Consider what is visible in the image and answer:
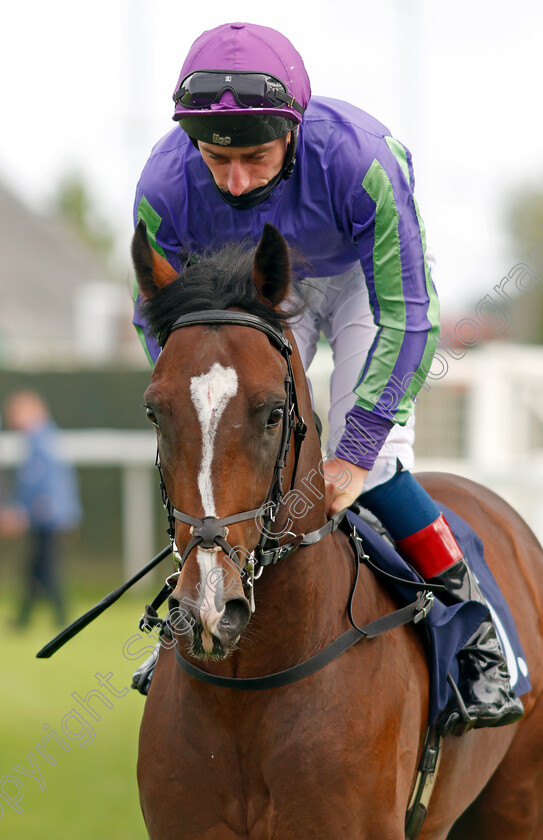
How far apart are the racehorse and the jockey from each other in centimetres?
25

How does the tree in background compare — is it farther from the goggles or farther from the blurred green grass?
the goggles

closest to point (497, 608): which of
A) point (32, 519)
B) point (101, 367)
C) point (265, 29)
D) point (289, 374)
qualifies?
point (289, 374)

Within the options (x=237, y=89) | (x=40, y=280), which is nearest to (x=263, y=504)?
(x=237, y=89)

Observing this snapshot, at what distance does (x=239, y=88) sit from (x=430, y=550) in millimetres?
1508

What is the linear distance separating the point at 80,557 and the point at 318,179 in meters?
9.33

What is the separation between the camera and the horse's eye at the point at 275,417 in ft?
7.77

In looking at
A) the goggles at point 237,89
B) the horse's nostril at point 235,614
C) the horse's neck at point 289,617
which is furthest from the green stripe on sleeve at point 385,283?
the horse's nostril at point 235,614

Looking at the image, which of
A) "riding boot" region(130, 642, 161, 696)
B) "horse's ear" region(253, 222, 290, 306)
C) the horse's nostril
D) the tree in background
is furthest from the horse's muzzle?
the tree in background

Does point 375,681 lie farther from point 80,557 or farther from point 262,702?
point 80,557

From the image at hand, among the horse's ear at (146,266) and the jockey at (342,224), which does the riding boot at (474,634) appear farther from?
the horse's ear at (146,266)

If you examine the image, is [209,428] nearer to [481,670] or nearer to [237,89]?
[237,89]

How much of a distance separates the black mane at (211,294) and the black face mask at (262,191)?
1.04 feet

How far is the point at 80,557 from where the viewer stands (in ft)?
38.4

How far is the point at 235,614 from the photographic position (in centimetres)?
220
